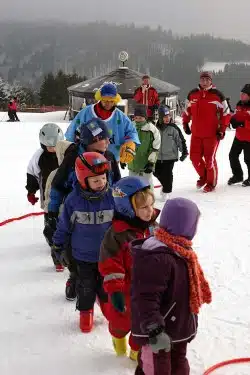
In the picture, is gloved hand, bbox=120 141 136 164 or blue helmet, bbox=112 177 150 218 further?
gloved hand, bbox=120 141 136 164

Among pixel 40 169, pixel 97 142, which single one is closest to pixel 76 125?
pixel 40 169

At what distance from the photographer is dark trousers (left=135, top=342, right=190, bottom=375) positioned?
238 cm

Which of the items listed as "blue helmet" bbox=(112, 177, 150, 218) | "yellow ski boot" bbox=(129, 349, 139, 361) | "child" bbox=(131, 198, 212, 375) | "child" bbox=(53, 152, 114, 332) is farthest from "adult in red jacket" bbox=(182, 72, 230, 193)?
"child" bbox=(131, 198, 212, 375)

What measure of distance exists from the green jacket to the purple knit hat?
A: 434cm

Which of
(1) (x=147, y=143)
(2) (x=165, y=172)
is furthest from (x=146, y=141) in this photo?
(2) (x=165, y=172)

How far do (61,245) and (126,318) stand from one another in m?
0.77

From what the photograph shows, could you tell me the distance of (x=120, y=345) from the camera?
3256 mm

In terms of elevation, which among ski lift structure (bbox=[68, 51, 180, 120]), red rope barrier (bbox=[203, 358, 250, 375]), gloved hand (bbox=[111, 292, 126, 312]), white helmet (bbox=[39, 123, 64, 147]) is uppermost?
white helmet (bbox=[39, 123, 64, 147])

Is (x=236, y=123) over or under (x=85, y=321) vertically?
over

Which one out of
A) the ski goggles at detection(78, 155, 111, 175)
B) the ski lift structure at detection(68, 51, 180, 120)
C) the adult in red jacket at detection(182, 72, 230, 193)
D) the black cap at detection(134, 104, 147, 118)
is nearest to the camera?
the ski goggles at detection(78, 155, 111, 175)

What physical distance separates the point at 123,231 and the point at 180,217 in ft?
2.28

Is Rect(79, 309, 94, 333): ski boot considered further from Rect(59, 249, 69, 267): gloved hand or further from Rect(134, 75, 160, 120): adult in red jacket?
Rect(134, 75, 160, 120): adult in red jacket

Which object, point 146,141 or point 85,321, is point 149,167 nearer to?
point 146,141

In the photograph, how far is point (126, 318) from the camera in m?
3.10
